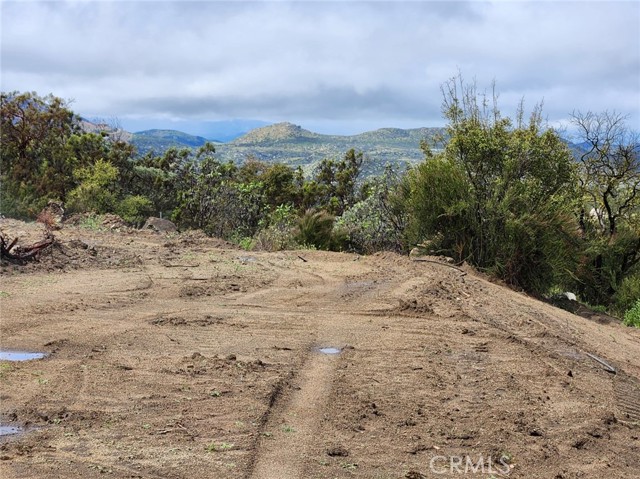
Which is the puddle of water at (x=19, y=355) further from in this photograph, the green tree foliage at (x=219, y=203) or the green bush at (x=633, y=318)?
the green tree foliage at (x=219, y=203)

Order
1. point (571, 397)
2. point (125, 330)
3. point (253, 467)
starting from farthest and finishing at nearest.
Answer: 1. point (125, 330)
2. point (571, 397)
3. point (253, 467)

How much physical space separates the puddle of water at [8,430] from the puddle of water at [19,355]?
194cm

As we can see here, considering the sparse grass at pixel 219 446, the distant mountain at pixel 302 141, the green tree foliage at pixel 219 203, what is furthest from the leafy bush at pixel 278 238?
the distant mountain at pixel 302 141

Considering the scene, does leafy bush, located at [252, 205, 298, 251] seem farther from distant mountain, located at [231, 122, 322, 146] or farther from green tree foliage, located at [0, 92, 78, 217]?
distant mountain, located at [231, 122, 322, 146]

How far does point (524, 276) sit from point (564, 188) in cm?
236

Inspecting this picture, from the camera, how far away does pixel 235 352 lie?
302 inches

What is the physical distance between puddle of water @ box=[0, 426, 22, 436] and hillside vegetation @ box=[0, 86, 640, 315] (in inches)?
411

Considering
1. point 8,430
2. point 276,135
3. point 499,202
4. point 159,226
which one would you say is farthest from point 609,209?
point 276,135

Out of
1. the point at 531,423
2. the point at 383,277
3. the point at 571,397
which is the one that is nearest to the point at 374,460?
the point at 531,423

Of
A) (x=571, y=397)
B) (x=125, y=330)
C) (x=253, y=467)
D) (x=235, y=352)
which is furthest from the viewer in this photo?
(x=125, y=330)

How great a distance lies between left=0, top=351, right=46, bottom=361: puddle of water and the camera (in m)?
7.15

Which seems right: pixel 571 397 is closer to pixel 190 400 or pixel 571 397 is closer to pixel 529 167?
pixel 190 400

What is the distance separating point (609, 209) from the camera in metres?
21.1

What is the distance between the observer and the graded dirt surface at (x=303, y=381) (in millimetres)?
4965
